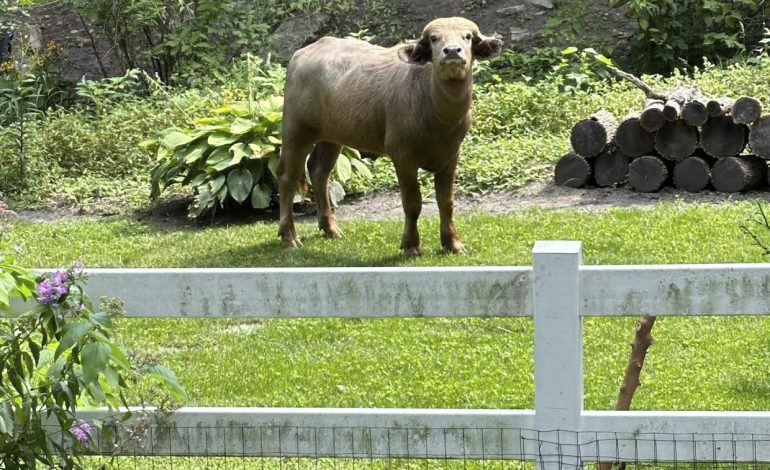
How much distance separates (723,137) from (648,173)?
774 mm

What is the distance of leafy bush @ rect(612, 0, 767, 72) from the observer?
1617 cm

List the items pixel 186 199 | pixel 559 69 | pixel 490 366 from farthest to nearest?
pixel 559 69
pixel 186 199
pixel 490 366

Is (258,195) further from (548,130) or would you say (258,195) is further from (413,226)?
(548,130)

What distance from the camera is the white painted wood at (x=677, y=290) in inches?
169

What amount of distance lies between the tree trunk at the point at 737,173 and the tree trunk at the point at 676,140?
1.01ft

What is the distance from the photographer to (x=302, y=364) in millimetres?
7977

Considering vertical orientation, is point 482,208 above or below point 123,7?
below

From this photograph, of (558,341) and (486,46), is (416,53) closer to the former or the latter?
(486,46)

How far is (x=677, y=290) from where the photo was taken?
4.32m

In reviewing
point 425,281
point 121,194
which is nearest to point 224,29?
point 121,194

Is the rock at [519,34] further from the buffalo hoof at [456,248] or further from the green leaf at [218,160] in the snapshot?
the buffalo hoof at [456,248]

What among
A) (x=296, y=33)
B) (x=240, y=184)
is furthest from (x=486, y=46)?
(x=296, y=33)

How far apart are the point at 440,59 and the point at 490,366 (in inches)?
114

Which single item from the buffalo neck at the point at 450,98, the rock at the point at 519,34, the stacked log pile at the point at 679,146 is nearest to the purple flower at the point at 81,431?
the buffalo neck at the point at 450,98
